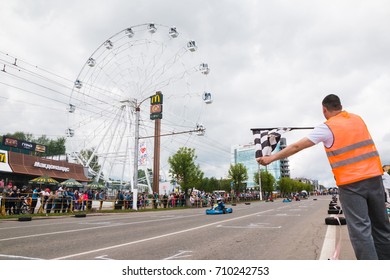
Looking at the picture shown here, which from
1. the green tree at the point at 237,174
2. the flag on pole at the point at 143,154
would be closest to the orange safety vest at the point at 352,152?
the flag on pole at the point at 143,154

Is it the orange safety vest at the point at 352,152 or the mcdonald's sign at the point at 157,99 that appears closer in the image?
the orange safety vest at the point at 352,152

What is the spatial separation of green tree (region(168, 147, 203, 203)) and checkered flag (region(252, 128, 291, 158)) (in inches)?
1355

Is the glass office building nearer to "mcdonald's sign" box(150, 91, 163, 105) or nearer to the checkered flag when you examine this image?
"mcdonald's sign" box(150, 91, 163, 105)

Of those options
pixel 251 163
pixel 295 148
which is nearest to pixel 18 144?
pixel 295 148

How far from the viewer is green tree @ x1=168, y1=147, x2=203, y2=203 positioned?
38.6 meters

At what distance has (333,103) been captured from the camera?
134 inches

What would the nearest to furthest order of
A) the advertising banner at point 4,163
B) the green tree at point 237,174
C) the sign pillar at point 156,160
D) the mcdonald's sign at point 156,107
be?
the mcdonald's sign at point 156,107
the advertising banner at point 4,163
the sign pillar at point 156,160
the green tree at point 237,174

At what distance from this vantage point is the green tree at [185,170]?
38562mm

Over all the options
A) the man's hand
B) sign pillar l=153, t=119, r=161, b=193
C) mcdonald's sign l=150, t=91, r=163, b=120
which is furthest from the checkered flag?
sign pillar l=153, t=119, r=161, b=193

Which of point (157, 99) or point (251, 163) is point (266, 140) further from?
point (251, 163)

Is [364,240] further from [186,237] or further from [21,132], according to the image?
[21,132]

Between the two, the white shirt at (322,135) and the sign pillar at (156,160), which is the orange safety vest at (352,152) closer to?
the white shirt at (322,135)

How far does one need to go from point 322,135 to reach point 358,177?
54 centimetres

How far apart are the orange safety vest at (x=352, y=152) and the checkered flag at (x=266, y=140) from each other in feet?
2.96
